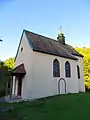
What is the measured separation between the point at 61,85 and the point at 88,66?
19737mm

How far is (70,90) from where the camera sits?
17531 mm

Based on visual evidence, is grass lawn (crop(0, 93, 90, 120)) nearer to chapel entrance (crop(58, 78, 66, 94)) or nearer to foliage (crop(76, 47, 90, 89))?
chapel entrance (crop(58, 78, 66, 94))

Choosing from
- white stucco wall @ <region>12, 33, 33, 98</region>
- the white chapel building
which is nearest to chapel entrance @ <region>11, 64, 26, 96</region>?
the white chapel building

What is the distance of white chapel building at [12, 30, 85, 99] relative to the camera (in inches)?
593

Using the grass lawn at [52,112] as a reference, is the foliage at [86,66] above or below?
above

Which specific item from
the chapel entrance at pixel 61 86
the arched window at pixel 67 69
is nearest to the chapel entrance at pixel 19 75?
the chapel entrance at pixel 61 86

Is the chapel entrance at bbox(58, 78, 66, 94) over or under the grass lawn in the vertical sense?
over

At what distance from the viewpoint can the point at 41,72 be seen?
15.5m

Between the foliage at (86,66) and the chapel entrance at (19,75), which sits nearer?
the chapel entrance at (19,75)

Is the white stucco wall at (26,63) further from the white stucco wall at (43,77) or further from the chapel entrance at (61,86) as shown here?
the chapel entrance at (61,86)

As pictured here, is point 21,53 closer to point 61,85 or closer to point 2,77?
point 61,85

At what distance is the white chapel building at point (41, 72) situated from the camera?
15.1 metres

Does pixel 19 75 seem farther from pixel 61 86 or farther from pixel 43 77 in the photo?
pixel 61 86

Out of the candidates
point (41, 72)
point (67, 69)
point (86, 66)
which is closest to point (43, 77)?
point (41, 72)
